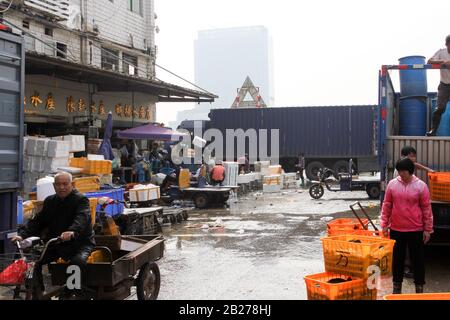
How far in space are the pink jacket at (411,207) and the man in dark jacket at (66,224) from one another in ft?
11.7

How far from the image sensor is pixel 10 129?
6453mm

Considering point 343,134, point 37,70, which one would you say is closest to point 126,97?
point 37,70

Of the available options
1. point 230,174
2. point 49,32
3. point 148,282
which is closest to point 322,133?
point 230,174

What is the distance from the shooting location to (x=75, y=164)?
11.4 metres

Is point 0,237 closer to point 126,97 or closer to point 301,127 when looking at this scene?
point 126,97

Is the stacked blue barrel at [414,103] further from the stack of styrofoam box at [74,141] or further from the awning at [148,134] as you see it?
the awning at [148,134]

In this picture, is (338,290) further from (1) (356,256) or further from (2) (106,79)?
(2) (106,79)

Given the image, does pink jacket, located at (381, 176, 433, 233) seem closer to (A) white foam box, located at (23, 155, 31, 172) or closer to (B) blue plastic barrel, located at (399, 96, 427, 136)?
(B) blue plastic barrel, located at (399, 96, 427, 136)

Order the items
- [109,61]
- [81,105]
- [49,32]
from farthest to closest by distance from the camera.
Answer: [109,61]
[81,105]
[49,32]

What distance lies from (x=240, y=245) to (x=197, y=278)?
2.63m

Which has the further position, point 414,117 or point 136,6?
point 136,6

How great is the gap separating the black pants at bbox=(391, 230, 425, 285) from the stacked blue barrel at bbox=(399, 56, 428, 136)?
3.72 m

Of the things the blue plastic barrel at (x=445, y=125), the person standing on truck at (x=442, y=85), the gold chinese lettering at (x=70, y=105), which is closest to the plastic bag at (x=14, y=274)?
the blue plastic barrel at (x=445, y=125)

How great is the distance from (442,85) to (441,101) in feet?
0.90
